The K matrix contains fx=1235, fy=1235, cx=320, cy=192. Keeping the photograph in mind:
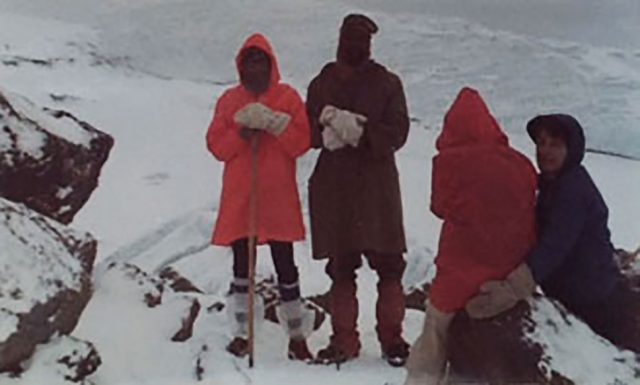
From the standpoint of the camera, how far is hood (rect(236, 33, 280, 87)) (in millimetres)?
1776

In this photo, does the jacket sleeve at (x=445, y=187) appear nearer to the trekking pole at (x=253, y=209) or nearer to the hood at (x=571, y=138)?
the hood at (x=571, y=138)

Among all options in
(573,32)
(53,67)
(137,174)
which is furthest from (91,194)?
(573,32)

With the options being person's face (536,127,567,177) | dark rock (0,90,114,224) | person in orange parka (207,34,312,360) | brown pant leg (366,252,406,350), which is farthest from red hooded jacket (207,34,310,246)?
person's face (536,127,567,177)

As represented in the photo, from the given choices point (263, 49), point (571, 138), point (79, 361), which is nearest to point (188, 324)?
point (79, 361)

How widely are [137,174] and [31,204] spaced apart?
0.56 ft

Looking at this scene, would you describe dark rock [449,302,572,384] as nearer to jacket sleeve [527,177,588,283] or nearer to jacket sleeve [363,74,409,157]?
jacket sleeve [527,177,588,283]

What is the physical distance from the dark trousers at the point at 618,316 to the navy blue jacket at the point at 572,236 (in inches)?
0.6

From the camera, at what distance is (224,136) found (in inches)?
70.5

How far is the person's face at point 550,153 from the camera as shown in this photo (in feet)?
5.42

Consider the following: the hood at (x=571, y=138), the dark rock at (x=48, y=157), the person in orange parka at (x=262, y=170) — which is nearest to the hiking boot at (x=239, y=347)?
the person in orange parka at (x=262, y=170)

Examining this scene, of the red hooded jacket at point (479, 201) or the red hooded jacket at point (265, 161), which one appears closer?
the red hooded jacket at point (479, 201)

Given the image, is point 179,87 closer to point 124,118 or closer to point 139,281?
point 124,118

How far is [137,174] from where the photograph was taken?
Result: 6.31ft

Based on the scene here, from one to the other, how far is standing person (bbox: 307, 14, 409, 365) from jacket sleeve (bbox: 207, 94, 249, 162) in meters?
0.11
